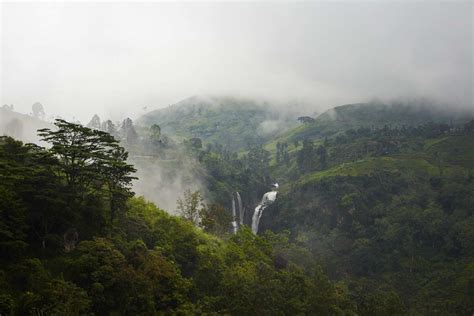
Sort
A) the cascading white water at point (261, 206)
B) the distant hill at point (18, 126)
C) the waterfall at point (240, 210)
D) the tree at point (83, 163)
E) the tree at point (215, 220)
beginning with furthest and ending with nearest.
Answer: the cascading white water at point (261, 206) → the waterfall at point (240, 210) → the distant hill at point (18, 126) → the tree at point (215, 220) → the tree at point (83, 163)

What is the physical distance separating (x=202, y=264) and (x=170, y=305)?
9494mm

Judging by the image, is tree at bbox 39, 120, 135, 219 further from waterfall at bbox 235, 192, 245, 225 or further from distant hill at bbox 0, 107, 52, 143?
distant hill at bbox 0, 107, 52, 143

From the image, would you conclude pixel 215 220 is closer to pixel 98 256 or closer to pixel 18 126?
pixel 98 256

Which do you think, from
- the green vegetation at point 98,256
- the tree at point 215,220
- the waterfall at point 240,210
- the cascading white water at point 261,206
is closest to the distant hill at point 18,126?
the waterfall at point 240,210

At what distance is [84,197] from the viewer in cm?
5131

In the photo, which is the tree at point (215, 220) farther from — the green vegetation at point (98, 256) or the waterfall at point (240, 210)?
the waterfall at point (240, 210)

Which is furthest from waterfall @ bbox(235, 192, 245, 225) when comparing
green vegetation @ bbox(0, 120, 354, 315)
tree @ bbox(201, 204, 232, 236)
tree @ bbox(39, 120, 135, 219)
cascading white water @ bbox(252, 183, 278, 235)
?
tree @ bbox(39, 120, 135, 219)

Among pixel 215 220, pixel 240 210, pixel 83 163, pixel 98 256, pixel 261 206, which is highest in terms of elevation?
pixel 83 163

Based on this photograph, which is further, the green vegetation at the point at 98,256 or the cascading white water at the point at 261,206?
the cascading white water at the point at 261,206

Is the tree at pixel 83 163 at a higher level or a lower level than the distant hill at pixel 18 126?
lower

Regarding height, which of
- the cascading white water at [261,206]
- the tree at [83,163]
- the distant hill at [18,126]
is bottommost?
the cascading white water at [261,206]

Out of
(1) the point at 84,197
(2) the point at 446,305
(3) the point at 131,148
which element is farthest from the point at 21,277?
(3) the point at 131,148

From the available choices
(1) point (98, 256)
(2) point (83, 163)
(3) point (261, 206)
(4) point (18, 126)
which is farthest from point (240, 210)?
(1) point (98, 256)

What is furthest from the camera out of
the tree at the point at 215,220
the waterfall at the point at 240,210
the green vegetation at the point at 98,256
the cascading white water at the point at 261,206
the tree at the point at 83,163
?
the cascading white water at the point at 261,206
